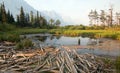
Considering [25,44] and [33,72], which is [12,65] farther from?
[25,44]

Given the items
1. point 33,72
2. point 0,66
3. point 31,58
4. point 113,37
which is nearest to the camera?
point 33,72

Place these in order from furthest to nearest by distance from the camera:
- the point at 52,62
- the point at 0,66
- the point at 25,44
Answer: the point at 25,44, the point at 52,62, the point at 0,66

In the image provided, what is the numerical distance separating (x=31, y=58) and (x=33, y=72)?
13.9ft

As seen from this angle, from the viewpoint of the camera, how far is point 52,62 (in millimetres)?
16875

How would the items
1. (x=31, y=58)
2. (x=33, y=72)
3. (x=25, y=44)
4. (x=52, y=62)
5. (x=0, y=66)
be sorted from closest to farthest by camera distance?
(x=33, y=72) < (x=0, y=66) < (x=52, y=62) < (x=31, y=58) < (x=25, y=44)

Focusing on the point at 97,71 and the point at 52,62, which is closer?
the point at 97,71

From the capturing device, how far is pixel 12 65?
16.4m

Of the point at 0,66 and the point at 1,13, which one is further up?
the point at 1,13

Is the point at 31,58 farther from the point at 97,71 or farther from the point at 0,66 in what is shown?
the point at 97,71

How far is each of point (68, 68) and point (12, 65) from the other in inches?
170

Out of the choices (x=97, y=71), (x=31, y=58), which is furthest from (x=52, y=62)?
(x=97, y=71)

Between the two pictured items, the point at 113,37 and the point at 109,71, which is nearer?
the point at 109,71

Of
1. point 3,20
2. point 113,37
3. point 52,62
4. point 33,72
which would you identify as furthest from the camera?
point 3,20

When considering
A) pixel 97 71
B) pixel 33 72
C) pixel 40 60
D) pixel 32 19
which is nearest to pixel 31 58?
pixel 40 60
